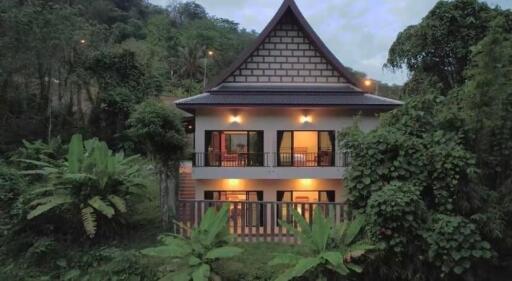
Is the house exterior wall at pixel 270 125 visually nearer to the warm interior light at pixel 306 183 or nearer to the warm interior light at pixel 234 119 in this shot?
the warm interior light at pixel 234 119

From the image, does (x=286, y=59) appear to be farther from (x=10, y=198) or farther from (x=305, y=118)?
(x=10, y=198)

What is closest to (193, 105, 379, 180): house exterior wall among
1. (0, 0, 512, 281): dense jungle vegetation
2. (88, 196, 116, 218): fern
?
(0, 0, 512, 281): dense jungle vegetation

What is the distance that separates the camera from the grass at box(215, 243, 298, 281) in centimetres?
742

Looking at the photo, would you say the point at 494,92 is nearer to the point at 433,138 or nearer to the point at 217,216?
the point at 433,138

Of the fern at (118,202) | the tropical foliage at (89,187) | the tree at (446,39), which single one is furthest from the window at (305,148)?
the fern at (118,202)

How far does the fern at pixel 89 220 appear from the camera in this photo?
813cm

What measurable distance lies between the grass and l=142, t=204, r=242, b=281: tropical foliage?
269 mm

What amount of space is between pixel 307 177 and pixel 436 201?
7.64 metres

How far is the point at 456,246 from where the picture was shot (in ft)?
22.8

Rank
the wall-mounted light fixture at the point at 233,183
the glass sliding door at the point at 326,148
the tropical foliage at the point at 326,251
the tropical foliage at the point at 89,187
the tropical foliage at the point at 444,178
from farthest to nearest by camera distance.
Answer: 1. the glass sliding door at the point at 326,148
2. the wall-mounted light fixture at the point at 233,183
3. the tropical foliage at the point at 89,187
4. the tropical foliage at the point at 444,178
5. the tropical foliage at the point at 326,251

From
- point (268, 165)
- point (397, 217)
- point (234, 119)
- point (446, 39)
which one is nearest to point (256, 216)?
point (397, 217)

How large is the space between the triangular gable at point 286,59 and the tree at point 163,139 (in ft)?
20.4

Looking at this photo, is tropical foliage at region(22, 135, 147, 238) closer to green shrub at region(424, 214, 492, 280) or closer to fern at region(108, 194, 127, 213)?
fern at region(108, 194, 127, 213)

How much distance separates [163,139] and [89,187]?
177cm
